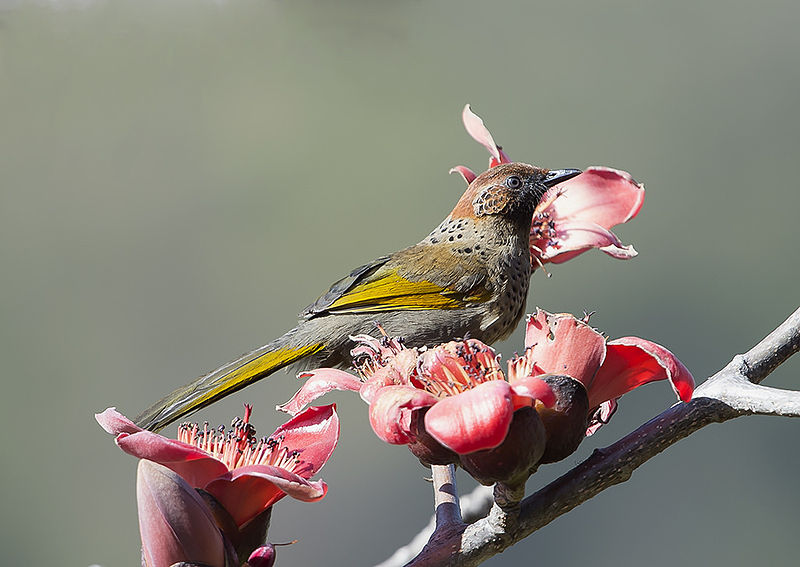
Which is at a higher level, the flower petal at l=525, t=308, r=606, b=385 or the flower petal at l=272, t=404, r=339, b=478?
the flower petal at l=272, t=404, r=339, b=478

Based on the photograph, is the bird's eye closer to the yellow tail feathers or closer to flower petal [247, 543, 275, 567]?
the yellow tail feathers

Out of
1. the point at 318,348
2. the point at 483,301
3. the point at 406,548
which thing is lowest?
the point at 406,548

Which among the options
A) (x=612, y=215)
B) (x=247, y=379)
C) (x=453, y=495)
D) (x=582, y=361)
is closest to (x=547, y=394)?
(x=582, y=361)

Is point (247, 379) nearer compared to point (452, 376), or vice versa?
point (452, 376)

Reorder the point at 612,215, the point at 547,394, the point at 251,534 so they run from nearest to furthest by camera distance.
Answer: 1. the point at 547,394
2. the point at 251,534
3. the point at 612,215

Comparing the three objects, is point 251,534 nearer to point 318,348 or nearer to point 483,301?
point 318,348

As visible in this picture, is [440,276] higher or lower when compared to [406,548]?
higher

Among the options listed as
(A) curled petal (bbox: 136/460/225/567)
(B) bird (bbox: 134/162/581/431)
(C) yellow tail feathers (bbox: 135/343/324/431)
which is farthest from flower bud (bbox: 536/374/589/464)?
(B) bird (bbox: 134/162/581/431)
